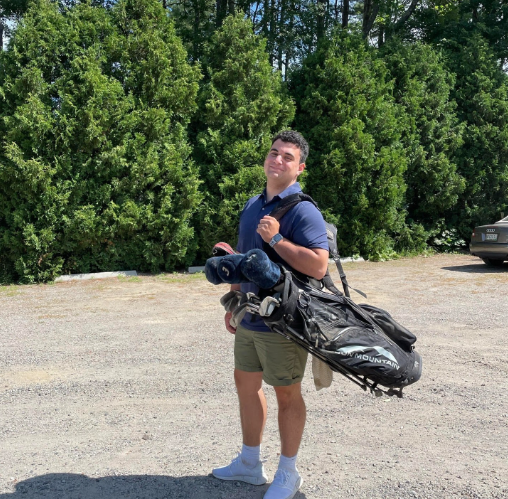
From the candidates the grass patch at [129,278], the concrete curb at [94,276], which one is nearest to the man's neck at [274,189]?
the grass patch at [129,278]

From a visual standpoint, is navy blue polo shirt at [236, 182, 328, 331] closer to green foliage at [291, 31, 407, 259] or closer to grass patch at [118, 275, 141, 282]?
grass patch at [118, 275, 141, 282]

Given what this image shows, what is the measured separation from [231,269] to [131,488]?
1451 mm

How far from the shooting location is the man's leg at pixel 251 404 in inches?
124

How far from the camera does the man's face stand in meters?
3.02

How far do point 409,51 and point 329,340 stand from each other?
47.1 ft

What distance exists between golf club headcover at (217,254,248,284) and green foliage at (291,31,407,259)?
10.7 metres

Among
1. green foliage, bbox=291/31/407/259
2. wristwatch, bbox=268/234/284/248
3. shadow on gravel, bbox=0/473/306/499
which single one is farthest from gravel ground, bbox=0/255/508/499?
green foliage, bbox=291/31/407/259

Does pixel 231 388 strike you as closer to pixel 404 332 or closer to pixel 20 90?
pixel 404 332

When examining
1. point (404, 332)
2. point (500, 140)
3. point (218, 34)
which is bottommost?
point (404, 332)

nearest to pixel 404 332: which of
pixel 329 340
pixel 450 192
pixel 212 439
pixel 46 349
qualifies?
pixel 329 340

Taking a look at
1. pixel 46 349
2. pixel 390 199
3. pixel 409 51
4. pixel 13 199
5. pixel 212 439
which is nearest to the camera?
pixel 212 439

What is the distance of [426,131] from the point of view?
15.3 m

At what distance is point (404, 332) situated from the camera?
2.90 metres

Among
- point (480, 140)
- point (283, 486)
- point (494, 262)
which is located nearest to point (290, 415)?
point (283, 486)
